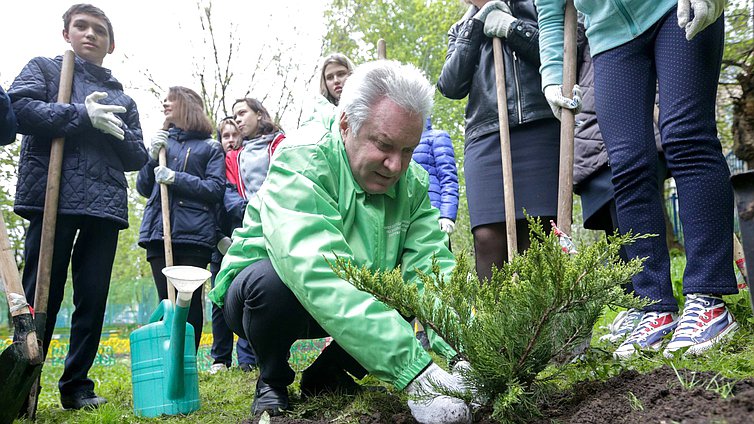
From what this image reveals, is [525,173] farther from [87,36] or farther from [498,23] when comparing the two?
[87,36]

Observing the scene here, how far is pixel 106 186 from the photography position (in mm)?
3387

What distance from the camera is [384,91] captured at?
216 centimetres

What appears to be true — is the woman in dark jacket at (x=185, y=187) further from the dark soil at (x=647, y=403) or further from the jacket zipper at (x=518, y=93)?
the dark soil at (x=647, y=403)

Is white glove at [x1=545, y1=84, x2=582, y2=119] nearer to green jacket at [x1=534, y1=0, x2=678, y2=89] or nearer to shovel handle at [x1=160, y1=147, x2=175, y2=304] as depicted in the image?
green jacket at [x1=534, y1=0, x2=678, y2=89]

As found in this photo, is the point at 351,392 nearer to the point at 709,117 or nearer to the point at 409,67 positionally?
the point at 409,67

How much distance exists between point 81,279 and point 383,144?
2.03 m

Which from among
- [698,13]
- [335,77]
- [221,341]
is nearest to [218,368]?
[221,341]

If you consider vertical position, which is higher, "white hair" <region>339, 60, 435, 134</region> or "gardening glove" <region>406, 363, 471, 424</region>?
"white hair" <region>339, 60, 435, 134</region>

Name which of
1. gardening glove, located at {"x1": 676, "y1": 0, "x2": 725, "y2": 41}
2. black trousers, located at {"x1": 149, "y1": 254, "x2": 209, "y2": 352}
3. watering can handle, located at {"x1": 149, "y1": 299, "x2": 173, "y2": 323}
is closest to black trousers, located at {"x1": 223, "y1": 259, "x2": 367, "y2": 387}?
watering can handle, located at {"x1": 149, "y1": 299, "x2": 173, "y2": 323}

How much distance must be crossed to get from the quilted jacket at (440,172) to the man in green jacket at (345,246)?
211 cm

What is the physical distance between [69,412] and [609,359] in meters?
2.46

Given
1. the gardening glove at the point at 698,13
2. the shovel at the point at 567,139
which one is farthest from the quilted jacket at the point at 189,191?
the gardening glove at the point at 698,13

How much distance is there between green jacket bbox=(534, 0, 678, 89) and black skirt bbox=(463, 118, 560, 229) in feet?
1.21

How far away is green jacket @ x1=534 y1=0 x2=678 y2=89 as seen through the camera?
2.55 meters
